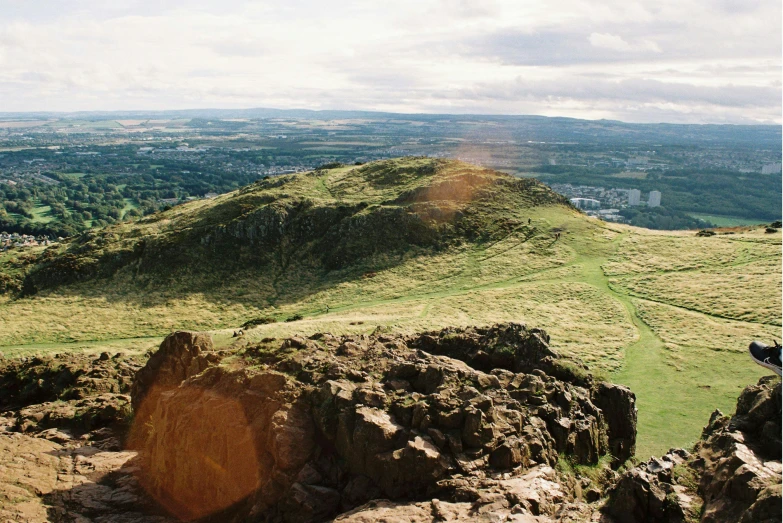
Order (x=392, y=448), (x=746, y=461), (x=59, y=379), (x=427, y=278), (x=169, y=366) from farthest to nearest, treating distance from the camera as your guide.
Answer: (x=427, y=278) → (x=59, y=379) → (x=169, y=366) → (x=392, y=448) → (x=746, y=461)

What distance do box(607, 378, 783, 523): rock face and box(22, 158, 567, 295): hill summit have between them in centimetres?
5087

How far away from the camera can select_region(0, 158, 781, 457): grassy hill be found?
40.1 m

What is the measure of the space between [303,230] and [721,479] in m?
63.3

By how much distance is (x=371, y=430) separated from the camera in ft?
58.7

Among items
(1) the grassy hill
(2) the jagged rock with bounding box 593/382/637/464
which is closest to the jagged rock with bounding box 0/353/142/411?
(1) the grassy hill

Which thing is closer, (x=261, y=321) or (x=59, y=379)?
(x=59, y=379)

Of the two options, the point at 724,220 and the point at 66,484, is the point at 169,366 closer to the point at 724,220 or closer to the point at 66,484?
the point at 66,484

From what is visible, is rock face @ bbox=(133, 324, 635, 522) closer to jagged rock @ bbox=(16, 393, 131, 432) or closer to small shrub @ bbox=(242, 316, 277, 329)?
jagged rock @ bbox=(16, 393, 131, 432)

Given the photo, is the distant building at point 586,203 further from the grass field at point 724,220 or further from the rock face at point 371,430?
the rock face at point 371,430

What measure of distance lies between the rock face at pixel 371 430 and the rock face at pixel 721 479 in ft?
5.96

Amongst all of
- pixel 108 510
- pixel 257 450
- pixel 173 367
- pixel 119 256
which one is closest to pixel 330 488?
pixel 257 450

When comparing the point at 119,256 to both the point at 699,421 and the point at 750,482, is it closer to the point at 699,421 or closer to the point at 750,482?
the point at 699,421

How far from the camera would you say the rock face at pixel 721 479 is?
13836 mm

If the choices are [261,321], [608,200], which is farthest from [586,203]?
Answer: [261,321]
